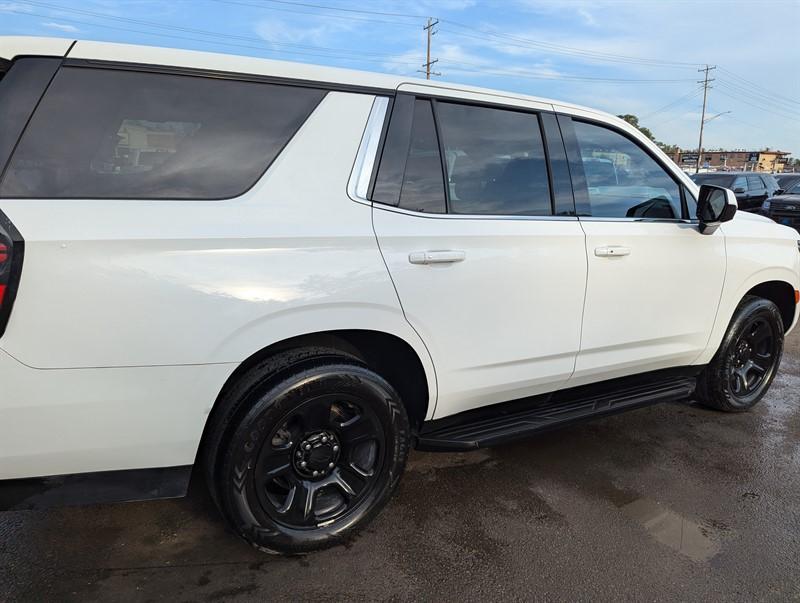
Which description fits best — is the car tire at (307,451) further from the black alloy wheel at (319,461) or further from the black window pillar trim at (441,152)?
the black window pillar trim at (441,152)

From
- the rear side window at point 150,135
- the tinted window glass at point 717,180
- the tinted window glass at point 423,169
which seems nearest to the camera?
the rear side window at point 150,135

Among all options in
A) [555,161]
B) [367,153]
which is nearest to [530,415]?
[555,161]

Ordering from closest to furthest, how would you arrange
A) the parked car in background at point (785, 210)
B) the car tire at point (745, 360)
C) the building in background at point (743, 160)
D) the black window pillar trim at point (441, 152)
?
1. the black window pillar trim at point (441, 152)
2. the car tire at point (745, 360)
3. the parked car in background at point (785, 210)
4. the building in background at point (743, 160)

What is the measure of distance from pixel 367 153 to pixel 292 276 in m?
0.61

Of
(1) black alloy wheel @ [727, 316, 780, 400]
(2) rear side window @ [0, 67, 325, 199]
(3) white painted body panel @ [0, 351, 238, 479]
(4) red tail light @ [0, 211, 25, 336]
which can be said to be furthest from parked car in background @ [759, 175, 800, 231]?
(4) red tail light @ [0, 211, 25, 336]

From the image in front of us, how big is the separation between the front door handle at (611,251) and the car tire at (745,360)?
1.24 meters

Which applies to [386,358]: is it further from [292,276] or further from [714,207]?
[714,207]

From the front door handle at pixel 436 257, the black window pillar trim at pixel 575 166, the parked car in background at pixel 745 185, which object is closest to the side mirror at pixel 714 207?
the black window pillar trim at pixel 575 166

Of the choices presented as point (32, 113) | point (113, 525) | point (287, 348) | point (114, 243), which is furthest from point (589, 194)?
point (113, 525)

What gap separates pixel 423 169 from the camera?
7.86ft

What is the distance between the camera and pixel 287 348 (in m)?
2.14

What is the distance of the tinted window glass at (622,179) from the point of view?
9.70 feet

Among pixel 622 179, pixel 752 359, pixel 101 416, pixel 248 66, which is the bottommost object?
pixel 752 359

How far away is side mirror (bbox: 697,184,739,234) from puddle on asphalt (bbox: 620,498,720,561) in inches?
61.1
